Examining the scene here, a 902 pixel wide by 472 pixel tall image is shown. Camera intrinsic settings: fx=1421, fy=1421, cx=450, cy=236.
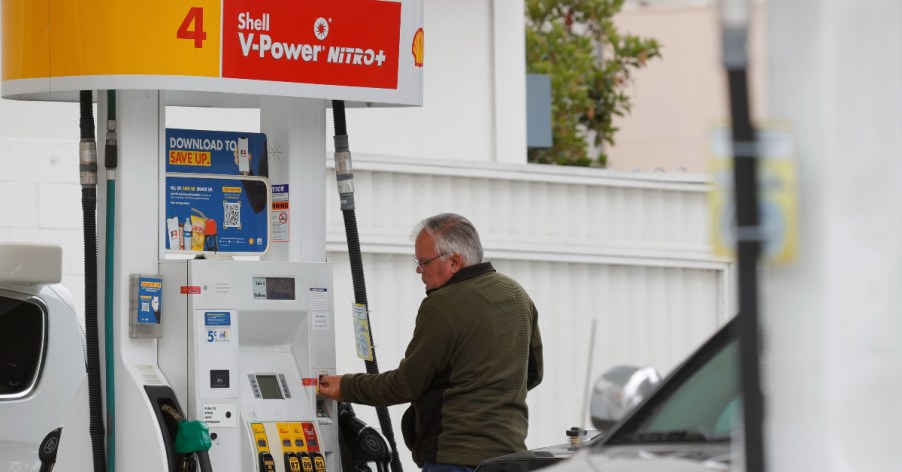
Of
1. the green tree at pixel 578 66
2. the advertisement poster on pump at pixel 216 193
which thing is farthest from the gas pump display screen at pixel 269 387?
the green tree at pixel 578 66

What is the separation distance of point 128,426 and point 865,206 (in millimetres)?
3892

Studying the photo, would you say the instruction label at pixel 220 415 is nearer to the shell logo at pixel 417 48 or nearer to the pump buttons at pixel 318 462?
the pump buttons at pixel 318 462

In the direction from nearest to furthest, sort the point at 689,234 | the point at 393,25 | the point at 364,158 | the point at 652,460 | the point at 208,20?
the point at 652,460
the point at 208,20
the point at 393,25
the point at 364,158
the point at 689,234

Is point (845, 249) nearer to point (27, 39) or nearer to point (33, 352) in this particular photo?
point (27, 39)

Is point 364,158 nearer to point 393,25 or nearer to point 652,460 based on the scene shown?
point 393,25

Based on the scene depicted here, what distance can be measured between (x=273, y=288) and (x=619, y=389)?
3.12m

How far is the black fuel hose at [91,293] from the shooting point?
5.22 metres

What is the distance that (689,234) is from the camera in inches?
487

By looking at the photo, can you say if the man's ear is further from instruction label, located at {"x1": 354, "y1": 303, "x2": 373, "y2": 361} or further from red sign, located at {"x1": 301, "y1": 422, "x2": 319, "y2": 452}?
red sign, located at {"x1": 301, "y1": 422, "x2": 319, "y2": 452}

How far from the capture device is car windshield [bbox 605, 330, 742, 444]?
10.5 feet

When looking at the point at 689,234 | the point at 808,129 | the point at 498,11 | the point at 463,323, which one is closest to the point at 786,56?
the point at 808,129

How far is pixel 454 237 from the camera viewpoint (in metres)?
5.55

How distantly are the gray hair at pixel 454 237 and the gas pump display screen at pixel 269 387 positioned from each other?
817mm

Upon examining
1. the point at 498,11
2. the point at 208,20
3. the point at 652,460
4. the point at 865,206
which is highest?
the point at 498,11
